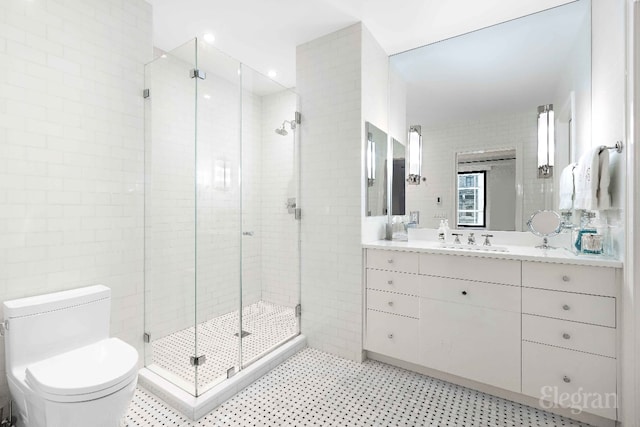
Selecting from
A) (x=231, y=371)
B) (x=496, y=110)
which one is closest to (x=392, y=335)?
(x=231, y=371)

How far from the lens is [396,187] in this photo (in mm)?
2924

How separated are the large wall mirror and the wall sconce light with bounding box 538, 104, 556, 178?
3cm

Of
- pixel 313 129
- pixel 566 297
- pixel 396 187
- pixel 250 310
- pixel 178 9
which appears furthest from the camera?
pixel 396 187

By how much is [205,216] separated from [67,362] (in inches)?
41.0

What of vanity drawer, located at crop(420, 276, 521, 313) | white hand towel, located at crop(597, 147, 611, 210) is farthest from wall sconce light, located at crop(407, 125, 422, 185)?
white hand towel, located at crop(597, 147, 611, 210)

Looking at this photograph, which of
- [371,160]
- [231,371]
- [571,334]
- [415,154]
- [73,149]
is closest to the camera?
[571,334]

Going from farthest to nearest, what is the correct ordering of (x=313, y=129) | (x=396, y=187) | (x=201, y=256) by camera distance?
(x=396, y=187) < (x=313, y=129) < (x=201, y=256)

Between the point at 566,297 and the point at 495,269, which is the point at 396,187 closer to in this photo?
the point at 495,269

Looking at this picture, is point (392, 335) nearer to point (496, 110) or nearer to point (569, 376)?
point (569, 376)

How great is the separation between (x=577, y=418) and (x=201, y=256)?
97.3 inches

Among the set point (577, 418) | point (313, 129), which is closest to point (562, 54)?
point (313, 129)

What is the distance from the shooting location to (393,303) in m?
2.33

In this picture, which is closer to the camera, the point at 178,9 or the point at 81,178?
the point at 81,178

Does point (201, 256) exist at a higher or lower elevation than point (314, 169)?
lower
